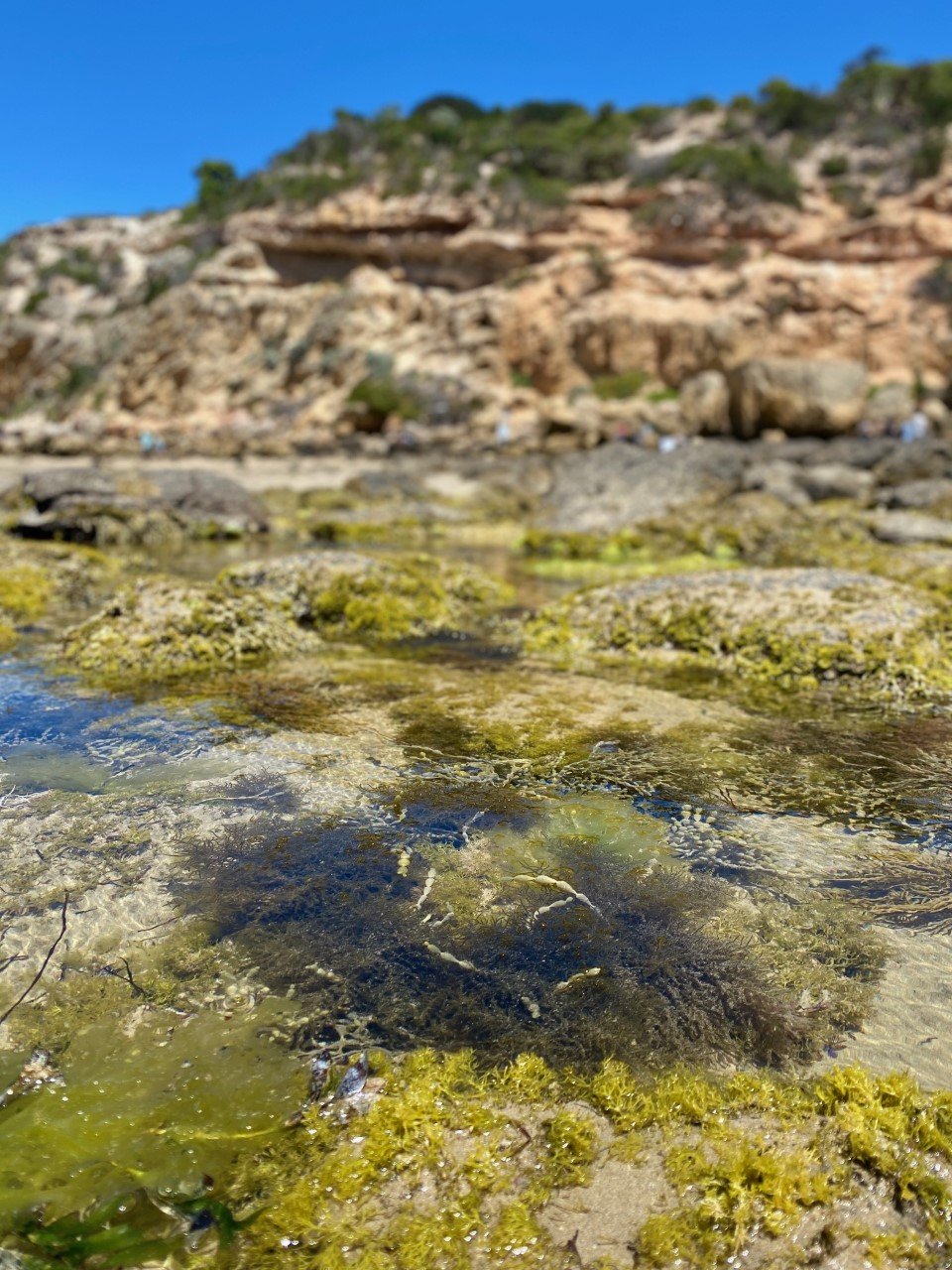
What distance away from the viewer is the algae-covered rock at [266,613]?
18.6ft

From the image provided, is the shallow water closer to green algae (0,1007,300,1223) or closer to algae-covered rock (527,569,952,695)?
green algae (0,1007,300,1223)

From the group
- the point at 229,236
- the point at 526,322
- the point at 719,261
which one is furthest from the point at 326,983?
the point at 229,236

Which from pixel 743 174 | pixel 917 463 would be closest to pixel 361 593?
pixel 917 463

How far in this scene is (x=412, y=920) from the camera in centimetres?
254

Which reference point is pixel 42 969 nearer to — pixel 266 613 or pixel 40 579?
pixel 266 613

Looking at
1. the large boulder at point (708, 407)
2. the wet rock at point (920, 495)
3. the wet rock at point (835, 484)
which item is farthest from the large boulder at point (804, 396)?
the wet rock at point (920, 495)

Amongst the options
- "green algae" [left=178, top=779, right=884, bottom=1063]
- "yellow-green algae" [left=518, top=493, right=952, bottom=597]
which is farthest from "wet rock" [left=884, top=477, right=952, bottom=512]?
"green algae" [left=178, top=779, right=884, bottom=1063]

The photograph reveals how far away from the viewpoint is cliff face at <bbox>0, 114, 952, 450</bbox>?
34594 millimetres

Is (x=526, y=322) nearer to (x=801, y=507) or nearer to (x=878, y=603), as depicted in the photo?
(x=801, y=507)

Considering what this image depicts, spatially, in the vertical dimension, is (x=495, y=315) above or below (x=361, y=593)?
above

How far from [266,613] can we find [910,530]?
37.1 ft

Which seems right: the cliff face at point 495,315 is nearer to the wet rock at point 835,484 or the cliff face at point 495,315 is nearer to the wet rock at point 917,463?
A: the wet rock at point 917,463

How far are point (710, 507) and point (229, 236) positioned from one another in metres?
34.7

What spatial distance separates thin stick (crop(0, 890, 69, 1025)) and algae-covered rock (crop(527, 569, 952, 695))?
4.31 meters
